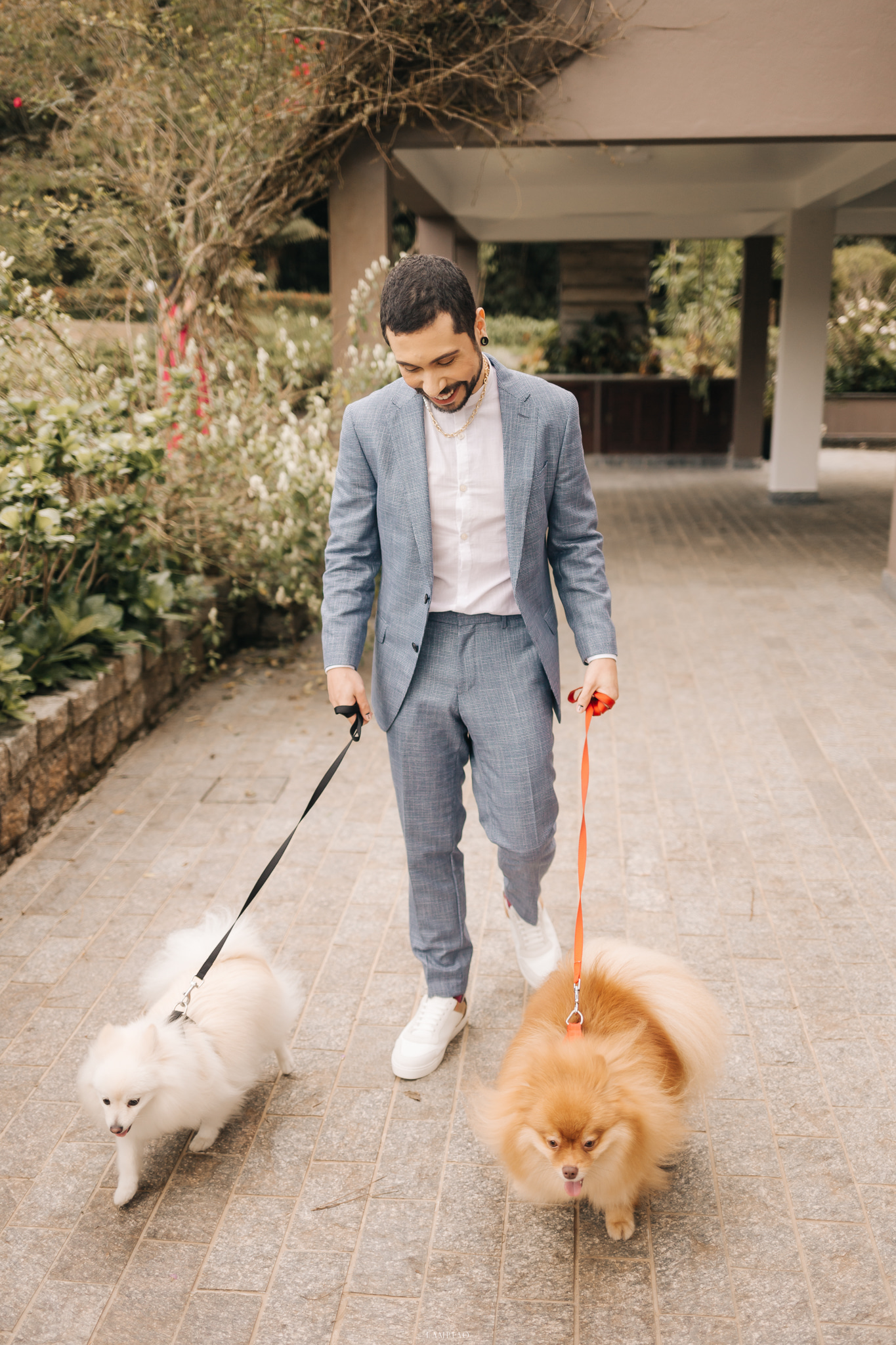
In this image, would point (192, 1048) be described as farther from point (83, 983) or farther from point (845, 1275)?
point (845, 1275)

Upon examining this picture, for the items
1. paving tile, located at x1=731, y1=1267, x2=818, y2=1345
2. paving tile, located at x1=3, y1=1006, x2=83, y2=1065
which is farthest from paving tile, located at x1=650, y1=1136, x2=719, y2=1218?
paving tile, located at x1=3, y1=1006, x2=83, y2=1065

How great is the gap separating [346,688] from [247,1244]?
1260mm

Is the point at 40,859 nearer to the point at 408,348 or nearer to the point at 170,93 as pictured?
the point at 408,348

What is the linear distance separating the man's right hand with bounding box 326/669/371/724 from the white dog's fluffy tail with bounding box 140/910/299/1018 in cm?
72

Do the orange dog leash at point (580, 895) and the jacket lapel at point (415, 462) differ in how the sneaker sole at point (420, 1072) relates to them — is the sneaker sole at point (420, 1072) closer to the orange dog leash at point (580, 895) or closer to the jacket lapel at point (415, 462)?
the orange dog leash at point (580, 895)

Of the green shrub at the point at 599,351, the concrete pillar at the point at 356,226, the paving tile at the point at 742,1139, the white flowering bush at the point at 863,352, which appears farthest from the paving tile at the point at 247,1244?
the white flowering bush at the point at 863,352

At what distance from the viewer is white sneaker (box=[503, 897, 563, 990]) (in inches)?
119

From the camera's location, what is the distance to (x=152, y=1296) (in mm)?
2139

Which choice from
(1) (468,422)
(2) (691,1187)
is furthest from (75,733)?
(2) (691,1187)

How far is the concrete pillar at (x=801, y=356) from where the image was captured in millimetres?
11039

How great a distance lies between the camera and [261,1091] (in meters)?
2.74

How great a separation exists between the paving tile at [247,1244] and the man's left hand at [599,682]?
1361 millimetres

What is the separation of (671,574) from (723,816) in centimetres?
445

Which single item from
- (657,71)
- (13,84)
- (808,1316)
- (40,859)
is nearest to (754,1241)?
(808,1316)
